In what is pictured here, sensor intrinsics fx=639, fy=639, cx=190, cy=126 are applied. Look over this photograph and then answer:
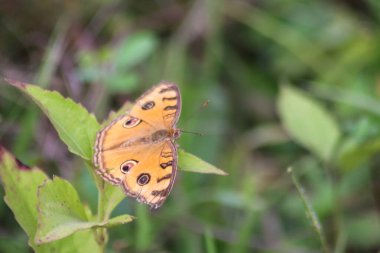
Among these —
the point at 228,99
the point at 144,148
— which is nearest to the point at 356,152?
the point at 144,148

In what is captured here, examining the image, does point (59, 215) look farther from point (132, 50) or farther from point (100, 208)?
point (132, 50)

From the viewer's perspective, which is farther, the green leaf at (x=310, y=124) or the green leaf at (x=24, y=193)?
the green leaf at (x=310, y=124)

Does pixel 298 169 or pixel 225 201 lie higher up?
pixel 298 169

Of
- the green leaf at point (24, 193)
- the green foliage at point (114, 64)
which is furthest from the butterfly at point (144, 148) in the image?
the green foliage at point (114, 64)

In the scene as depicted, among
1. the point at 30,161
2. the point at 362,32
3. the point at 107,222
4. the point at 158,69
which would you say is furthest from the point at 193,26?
the point at 107,222

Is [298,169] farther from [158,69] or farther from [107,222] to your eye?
[107,222]

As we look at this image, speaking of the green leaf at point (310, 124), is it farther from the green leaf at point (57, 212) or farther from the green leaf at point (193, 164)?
the green leaf at point (57, 212)
